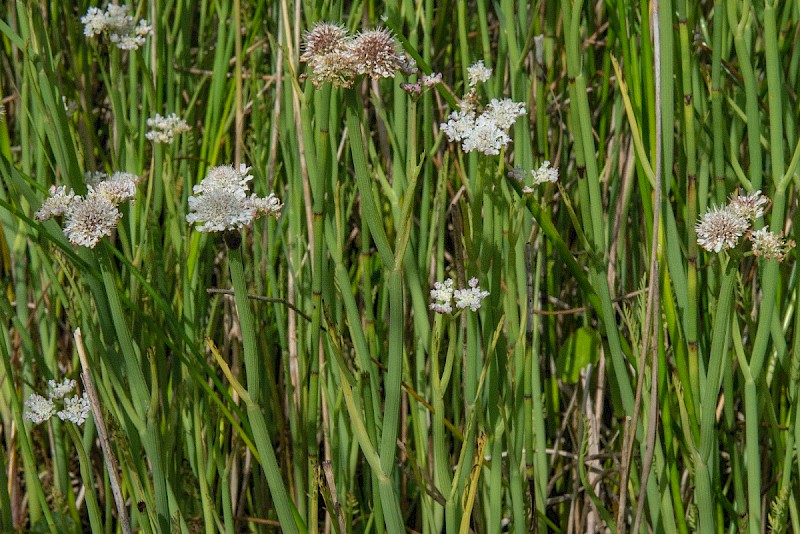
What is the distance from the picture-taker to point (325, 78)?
0.64 meters

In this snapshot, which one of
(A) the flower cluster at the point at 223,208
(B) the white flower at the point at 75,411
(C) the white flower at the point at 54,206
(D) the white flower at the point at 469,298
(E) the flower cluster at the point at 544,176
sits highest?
(E) the flower cluster at the point at 544,176

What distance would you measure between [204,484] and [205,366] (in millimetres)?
161

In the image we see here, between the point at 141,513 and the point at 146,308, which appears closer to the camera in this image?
the point at 141,513

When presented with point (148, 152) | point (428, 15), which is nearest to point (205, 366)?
point (428, 15)

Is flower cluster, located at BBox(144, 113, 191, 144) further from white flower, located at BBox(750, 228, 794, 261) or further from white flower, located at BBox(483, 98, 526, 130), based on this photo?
white flower, located at BBox(750, 228, 794, 261)

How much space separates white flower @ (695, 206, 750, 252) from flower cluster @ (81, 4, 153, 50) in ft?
2.68

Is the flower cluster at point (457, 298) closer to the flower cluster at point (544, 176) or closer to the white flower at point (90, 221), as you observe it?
the flower cluster at point (544, 176)

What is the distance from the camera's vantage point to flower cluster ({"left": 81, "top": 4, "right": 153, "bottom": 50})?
1138mm

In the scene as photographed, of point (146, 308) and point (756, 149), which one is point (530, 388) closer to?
point (756, 149)

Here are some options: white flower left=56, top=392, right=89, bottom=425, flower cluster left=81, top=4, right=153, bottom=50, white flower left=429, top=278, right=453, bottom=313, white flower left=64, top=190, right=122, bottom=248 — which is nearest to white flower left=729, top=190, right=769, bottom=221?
white flower left=429, top=278, right=453, bottom=313

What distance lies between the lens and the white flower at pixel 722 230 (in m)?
0.76

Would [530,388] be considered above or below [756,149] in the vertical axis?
below

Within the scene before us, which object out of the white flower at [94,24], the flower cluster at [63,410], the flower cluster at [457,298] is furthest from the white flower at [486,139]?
the white flower at [94,24]

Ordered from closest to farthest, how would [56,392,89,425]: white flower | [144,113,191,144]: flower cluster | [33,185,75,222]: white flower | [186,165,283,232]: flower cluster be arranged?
1. [186,165,283,232]: flower cluster
2. [33,185,75,222]: white flower
3. [56,392,89,425]: white flower
4. [144,113,191,144]: flower cluster
